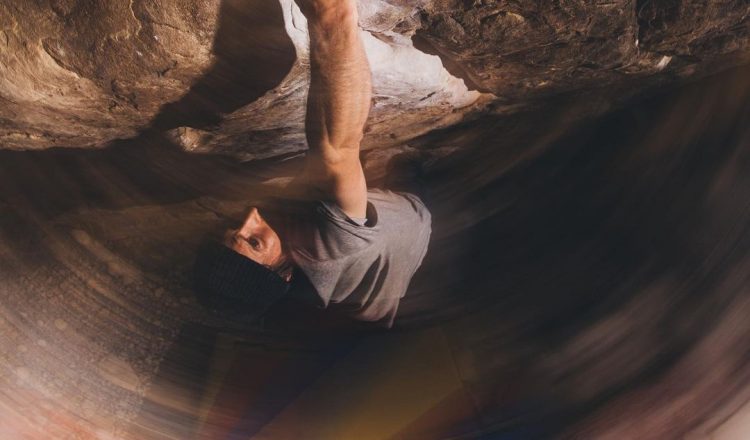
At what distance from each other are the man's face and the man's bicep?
137 millimetres

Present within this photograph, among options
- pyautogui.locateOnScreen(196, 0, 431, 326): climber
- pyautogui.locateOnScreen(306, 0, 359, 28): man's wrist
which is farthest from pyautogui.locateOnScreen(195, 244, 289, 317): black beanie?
pyautogui.locateOnScreen(306, 0, 359, 28): man's wrist

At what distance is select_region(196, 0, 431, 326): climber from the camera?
0.60 m

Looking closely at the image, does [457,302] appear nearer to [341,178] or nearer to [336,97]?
[341,178]

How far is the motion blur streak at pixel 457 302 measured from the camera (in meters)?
0.97

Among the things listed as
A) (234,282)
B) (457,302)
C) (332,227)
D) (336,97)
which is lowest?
(457,302)

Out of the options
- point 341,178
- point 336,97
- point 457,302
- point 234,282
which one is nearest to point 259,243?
point 234,282

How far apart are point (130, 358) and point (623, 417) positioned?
3.31ft

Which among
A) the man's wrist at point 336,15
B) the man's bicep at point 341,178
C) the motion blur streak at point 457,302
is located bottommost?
the motion blur streak at point 457,302

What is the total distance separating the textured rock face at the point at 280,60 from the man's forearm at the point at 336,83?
0.05 metres

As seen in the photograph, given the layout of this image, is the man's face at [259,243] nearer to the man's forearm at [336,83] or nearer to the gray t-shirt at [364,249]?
the gray t-shirt at [364,249]

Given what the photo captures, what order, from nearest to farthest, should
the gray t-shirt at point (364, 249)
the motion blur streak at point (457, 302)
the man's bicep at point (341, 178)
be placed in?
the man's bicep at point (341, 178) → the gray t-shirt at point (364, 249) → the motion blur streak at point (457, 302)

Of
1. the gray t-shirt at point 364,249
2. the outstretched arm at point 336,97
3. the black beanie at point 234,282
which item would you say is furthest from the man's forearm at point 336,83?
the black beanie at point 234,282

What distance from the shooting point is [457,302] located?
1.16 meters

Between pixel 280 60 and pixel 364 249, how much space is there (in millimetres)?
326
